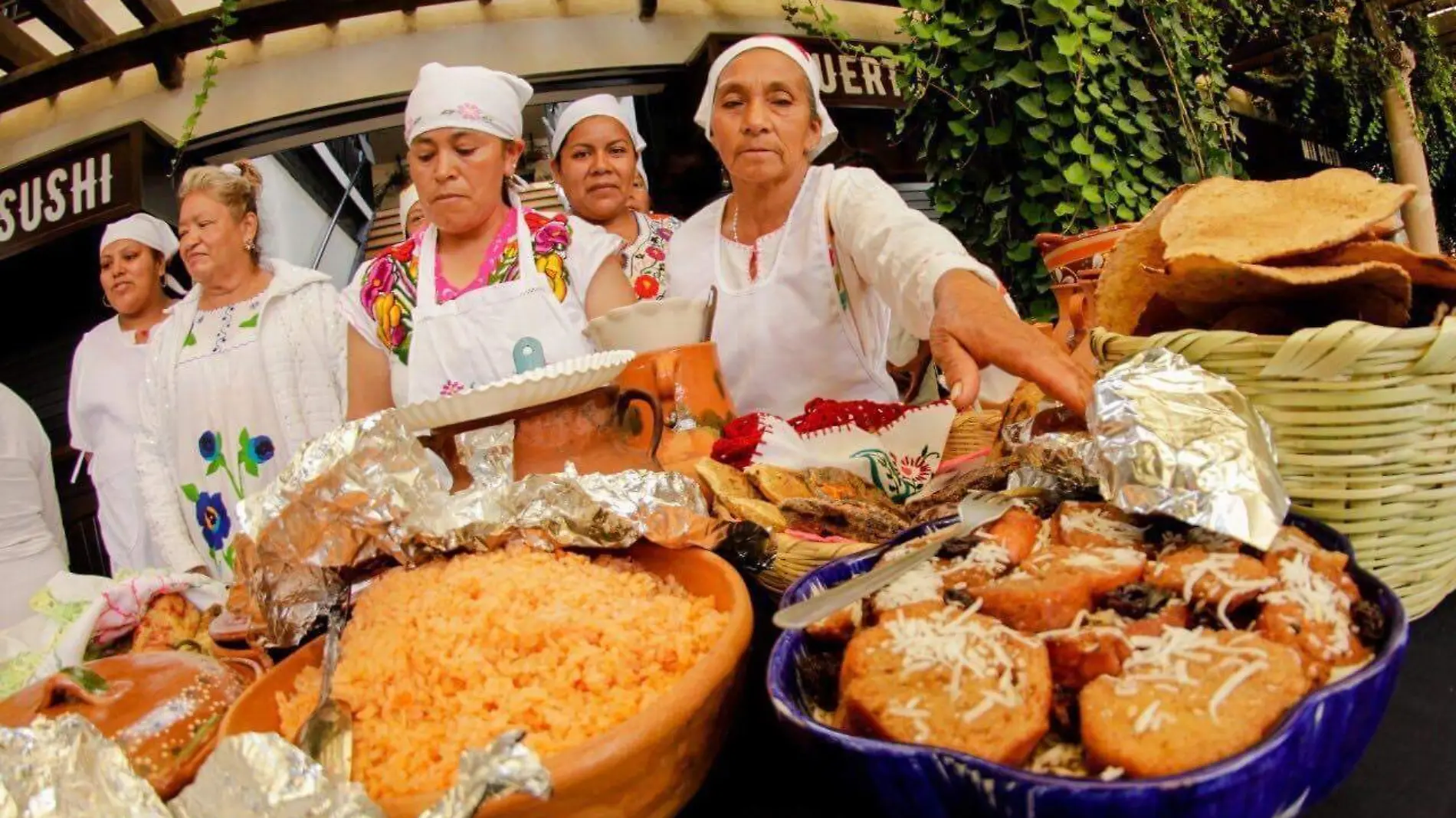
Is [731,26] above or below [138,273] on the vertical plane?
above

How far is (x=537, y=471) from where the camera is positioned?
0.99 m

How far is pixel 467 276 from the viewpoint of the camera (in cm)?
191

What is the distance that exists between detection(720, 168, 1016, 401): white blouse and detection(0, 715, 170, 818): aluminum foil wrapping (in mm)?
1058

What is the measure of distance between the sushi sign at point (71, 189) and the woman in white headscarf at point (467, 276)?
9.98 feet

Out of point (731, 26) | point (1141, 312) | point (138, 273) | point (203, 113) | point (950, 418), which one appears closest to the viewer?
point (1141, 312)

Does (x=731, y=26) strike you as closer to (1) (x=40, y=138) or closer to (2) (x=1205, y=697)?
(1) (x=40, y=138)

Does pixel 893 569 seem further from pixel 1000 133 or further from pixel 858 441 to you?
pixel 1000 133

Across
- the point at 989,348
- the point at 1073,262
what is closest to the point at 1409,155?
the point at 1073,262

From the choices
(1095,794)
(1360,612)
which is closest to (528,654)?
(1095,794)

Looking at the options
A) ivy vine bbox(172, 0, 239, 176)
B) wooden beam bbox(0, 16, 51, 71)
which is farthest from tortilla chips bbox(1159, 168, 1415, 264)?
wooden beam bbox(0, 16, 51, 71)

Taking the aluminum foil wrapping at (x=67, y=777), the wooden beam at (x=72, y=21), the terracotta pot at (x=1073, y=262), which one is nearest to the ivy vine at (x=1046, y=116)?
the terracotta pot at (x=1073, y=262)

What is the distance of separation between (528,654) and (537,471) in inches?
13.0

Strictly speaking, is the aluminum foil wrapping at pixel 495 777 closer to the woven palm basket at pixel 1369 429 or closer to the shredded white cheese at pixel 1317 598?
the shredded white cheese at pixel 1317 598

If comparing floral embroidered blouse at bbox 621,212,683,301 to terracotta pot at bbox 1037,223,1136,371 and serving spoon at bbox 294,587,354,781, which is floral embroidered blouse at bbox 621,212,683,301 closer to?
terracotta pot at bbox 1037,223,1136,371
